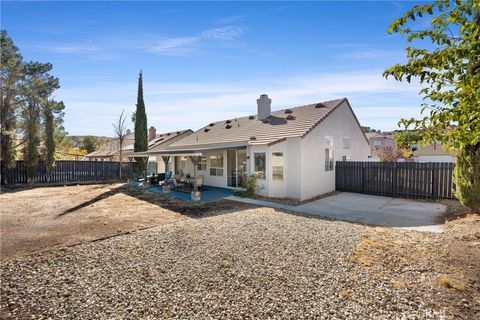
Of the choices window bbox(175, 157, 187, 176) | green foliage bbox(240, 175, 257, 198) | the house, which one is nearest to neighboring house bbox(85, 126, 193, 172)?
window bbox(175, 157, 187, 176)

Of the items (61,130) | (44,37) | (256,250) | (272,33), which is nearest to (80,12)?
(44,37)

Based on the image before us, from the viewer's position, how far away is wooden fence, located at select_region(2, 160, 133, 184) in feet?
65.8

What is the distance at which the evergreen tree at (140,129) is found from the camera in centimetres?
2452

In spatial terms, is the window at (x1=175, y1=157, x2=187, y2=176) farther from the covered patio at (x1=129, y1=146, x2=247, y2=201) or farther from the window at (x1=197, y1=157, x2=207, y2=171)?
the window at (x1=197, y1=157, x2=207, y2=171)

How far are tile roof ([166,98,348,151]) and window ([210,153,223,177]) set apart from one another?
0.91 m

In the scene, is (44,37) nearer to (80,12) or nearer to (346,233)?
(80,12)

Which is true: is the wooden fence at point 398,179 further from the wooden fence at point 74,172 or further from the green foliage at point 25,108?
the green foliage at point 25,108

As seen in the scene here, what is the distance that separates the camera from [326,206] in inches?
464

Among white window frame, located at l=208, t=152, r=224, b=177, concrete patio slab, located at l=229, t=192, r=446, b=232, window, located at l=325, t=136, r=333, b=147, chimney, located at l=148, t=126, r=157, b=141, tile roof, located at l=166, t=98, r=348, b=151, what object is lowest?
concrete patio slab, located at l=229, t=192, r=446, b=232

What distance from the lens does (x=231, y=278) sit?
4.47 meters

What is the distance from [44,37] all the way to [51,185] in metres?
14.9

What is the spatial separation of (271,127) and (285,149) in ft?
Answer: 9.23

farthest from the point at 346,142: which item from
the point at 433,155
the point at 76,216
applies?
the point at 433,155

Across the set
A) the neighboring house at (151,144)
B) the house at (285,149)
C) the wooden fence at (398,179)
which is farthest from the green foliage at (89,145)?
the wooden fence at (398,179)
